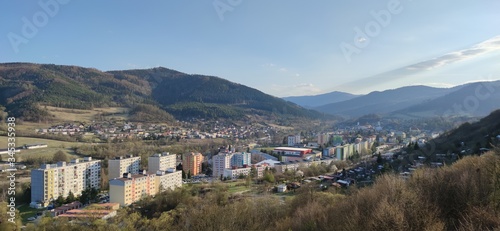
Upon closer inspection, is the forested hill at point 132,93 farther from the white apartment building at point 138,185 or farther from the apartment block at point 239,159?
the white apartment building at point 138,185

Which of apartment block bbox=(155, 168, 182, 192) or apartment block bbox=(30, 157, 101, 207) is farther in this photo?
apartment block bbox=(155, 168, 182, 192)

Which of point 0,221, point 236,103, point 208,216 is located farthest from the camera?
point 236,103

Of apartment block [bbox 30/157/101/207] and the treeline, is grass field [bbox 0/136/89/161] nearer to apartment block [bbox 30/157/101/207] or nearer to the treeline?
apartment block [bbox 30/157/101/207]

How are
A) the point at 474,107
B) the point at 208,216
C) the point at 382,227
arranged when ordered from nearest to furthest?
the point at 382,227, the point at 208,216, the point at 474,107

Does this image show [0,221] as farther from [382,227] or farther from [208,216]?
[382,227]

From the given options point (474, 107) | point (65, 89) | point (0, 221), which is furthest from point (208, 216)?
point (474, 107)

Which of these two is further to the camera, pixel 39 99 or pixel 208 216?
pixel 39 99

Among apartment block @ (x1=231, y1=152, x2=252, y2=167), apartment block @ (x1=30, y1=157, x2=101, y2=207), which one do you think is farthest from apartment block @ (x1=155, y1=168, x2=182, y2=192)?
apartment block @ (x1=231, y1=152, x2=252, y2=167)

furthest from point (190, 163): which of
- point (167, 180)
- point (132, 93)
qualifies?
point (132, 93)
